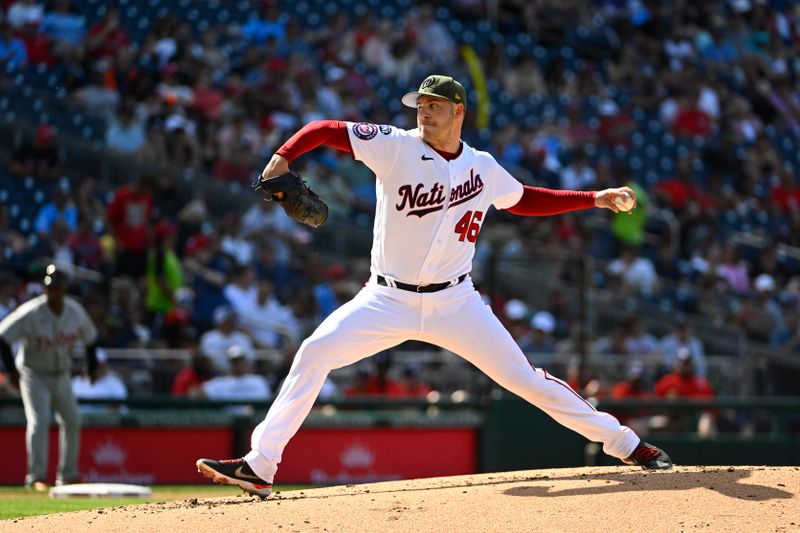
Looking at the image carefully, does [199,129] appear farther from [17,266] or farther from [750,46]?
[750,46]

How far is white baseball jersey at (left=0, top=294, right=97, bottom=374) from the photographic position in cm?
1066

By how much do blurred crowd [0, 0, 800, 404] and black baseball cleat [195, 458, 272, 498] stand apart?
544cm

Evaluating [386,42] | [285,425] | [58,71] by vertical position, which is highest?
[386,42]

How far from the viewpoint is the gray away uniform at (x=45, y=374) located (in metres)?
10.6

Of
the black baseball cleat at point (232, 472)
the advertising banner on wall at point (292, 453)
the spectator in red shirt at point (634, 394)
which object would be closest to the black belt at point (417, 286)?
the black baseball cleat at point (232, 472)

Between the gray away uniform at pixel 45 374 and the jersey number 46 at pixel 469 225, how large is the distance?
196 inches

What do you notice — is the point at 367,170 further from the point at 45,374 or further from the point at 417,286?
the point at 417,286

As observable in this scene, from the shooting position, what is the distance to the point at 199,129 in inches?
623

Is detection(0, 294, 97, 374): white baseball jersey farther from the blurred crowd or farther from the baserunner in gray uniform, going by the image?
the blurred crowd

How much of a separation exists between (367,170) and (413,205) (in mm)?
10033

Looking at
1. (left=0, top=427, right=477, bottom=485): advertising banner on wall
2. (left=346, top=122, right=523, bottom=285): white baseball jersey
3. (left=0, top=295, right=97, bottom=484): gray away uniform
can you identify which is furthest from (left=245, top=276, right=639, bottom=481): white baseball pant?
(left=0, top=427, right=477, bottom=485): advertising banner on wall

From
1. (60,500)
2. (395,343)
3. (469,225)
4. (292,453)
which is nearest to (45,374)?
(60,500)

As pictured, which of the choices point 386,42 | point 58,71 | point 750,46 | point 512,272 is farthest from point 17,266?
point 750,46

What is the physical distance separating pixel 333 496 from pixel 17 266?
292 inches
